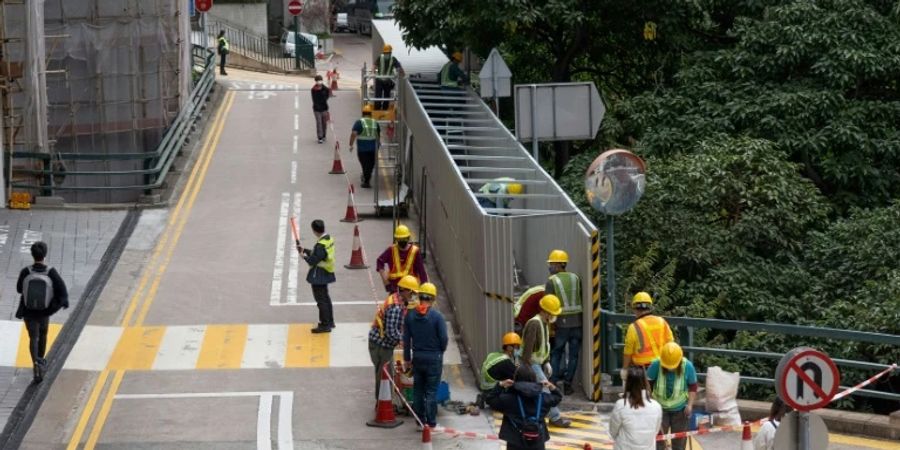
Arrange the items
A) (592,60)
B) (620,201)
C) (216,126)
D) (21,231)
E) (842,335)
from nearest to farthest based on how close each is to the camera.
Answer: (842,335) < (620,201) < (21,231) < (592,60) < (216,126)

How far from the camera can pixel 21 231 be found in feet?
90.2

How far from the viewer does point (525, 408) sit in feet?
43.6

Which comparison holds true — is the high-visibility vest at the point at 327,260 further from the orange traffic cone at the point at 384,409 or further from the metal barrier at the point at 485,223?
the orange traffic cone at the point at 384,409

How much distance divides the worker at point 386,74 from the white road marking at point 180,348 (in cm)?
1480

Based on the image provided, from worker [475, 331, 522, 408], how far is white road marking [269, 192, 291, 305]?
6155 millimetres

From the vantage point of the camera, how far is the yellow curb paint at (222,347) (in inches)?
782

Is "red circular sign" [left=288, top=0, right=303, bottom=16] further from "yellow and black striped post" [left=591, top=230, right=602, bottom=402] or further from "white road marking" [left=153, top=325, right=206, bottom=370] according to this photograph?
"yellow and black striped post" [left=591, top=230, right=602, bottom=402]

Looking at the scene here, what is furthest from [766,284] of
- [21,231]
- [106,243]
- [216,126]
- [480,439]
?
[216,126]

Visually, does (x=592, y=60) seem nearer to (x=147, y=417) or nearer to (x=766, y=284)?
(x=766, y=284)

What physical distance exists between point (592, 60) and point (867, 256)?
37.7 feet

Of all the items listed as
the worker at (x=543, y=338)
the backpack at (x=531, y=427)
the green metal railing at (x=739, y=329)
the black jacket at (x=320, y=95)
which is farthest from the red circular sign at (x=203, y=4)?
the backpack at (x=531, y=427)

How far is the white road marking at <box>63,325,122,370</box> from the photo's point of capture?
1988 cm

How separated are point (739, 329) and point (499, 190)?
211 inches

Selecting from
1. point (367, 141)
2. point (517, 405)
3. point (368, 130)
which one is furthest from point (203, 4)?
point (517, 405)
